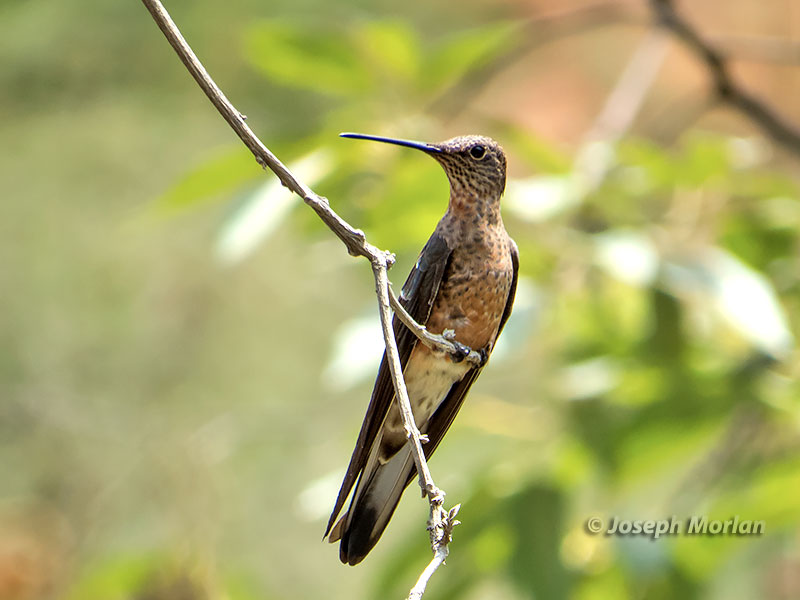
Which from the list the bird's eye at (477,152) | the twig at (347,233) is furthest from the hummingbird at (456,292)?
the twig at (347,233)

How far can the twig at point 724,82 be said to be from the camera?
3.04 meters

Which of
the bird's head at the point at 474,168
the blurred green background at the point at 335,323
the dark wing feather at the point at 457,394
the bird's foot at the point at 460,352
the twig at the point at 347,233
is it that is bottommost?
the blurred green background at the point at 335,323

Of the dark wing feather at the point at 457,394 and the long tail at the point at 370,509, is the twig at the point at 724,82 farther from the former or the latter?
the long tail at the point at 370,509

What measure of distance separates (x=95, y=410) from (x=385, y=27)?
11.0ft

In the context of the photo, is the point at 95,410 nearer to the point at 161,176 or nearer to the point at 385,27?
the point at 161,176

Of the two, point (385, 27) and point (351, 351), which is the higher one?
point (385, 27)

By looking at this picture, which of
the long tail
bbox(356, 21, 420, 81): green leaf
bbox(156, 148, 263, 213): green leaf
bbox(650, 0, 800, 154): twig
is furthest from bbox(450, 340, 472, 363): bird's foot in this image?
bbox(650, 0, 800, 154): twig

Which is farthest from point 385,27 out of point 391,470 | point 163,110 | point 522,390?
point 163,110

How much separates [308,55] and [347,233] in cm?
183

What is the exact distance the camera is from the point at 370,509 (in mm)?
1450

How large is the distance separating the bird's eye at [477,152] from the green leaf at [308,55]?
121 cm

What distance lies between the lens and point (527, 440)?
283cm

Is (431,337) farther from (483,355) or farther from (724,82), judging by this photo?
(724,82)

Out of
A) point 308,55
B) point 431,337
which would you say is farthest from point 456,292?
point 308,55
